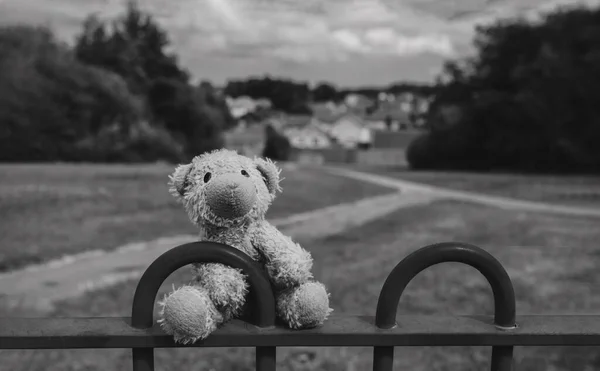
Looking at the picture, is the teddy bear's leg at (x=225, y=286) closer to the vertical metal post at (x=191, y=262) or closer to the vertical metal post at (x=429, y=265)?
the vertical metal post at (x=191, y=262)

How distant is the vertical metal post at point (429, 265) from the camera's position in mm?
1180

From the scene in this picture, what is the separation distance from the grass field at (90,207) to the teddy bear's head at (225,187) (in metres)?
4.39

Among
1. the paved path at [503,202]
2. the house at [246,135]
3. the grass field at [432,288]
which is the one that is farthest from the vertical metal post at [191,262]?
the house at [246,135]

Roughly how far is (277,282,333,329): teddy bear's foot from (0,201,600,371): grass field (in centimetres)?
287

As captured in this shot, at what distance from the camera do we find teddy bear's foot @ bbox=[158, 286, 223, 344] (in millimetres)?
1122

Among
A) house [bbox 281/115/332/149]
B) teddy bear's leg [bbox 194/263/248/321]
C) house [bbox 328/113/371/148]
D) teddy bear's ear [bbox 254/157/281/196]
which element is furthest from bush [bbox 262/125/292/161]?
teddy bear's leg [bbox 194/263/248/321]

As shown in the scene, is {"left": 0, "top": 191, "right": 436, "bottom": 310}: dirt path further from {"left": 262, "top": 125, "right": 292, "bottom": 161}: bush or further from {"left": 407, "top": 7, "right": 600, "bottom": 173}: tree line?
{"left": 262, "top": 125, "right": 292, "bottom": 161}: bush

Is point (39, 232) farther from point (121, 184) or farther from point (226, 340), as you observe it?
point (226, 340)

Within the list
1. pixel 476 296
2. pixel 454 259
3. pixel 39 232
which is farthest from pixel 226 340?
pixel 39 232

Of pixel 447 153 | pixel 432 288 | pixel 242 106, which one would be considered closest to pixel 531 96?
pixel 447 153

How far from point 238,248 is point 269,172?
226 mm

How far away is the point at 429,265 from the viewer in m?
1.20

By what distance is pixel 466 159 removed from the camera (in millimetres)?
26422

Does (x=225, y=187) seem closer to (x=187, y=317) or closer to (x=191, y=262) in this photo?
(x=191, y=262)
